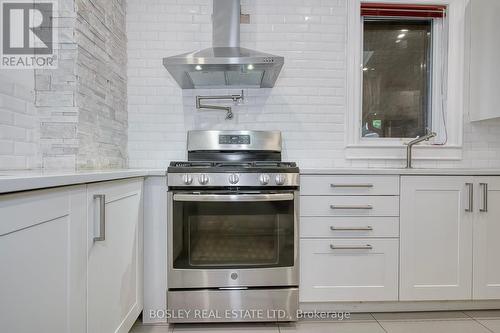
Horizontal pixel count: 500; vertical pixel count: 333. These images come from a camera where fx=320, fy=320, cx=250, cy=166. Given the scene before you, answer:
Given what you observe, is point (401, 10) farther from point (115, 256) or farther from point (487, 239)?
point (115, 256)

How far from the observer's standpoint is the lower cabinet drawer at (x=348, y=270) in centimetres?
190

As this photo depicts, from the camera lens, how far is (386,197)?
1.92 meters

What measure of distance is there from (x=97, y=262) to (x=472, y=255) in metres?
2.07

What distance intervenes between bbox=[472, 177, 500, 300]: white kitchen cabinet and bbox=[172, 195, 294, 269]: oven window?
1150 millimetres

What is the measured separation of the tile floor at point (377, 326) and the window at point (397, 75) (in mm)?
1325

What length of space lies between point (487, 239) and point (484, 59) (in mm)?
1290

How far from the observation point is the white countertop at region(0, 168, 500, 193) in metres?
0.73

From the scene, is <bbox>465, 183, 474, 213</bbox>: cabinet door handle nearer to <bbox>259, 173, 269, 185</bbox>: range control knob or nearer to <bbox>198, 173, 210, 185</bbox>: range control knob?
<bbox>259, 173, 269, 185</bbox>: range control knob

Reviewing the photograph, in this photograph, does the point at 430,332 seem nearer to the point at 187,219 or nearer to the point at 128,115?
the point at 187,219

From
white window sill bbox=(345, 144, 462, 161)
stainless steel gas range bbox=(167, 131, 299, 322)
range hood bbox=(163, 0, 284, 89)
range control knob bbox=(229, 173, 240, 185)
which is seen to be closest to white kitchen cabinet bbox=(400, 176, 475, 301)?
white window sill bbox=(345, 144, 462, 161)

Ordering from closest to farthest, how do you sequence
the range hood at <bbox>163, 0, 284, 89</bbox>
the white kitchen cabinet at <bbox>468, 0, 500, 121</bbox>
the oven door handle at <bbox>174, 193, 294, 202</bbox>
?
the oven door handle at <bbox>174, 193, 294, 202</bbox> → the range hood at <bbox>163, 0, 284, 89</bbox> → the white kitchen cabinet at <bbox>468, 0, 500, 121</bbox>

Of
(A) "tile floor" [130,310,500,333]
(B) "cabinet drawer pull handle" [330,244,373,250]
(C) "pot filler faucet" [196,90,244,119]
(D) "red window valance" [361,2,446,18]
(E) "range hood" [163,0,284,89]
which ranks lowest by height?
(A) "tile floor" [130,310,500,333]

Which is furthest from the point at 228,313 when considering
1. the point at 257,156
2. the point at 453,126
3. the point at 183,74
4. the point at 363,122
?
the point at 453,126

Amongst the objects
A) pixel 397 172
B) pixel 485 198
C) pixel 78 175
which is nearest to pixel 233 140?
pixel 397 172
